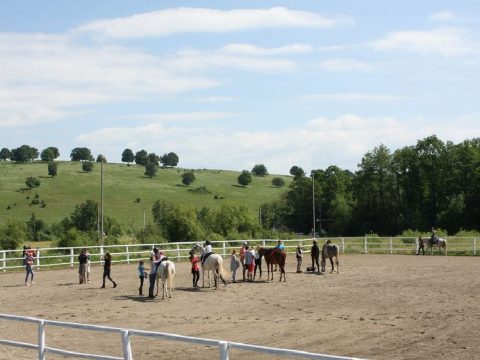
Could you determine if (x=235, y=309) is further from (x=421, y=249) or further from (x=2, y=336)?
(x=421, y=249)

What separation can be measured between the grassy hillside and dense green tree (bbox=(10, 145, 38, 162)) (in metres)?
17.7

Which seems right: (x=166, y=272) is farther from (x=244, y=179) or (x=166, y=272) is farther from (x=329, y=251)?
(x=244, y=179)

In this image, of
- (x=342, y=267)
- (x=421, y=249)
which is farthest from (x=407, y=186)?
(x=342, y=267)

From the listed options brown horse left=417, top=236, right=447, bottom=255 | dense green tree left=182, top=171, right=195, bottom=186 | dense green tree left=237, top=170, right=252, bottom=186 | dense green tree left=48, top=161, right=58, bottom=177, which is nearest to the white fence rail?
brown horse left=417, top=236, right=447, bottom=255

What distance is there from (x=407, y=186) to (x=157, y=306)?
75401mm

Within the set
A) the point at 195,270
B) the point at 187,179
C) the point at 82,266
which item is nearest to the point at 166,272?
the point at 195,270

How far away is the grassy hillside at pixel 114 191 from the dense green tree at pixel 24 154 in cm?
1771

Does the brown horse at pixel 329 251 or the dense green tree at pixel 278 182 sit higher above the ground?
the dense green tree at pixel 278 182

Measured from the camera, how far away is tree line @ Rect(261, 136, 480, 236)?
280 ft

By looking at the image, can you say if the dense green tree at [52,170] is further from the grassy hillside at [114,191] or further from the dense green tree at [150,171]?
the dense green tree at [150,171]

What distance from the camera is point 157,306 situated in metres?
22.8

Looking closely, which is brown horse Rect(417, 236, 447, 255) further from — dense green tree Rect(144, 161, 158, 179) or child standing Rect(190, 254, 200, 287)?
dense green tree Rect(144, 161, 158, 179)

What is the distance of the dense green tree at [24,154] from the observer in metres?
193

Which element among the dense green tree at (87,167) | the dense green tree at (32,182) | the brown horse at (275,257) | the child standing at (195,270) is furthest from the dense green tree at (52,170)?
the child standing at (195,270)
